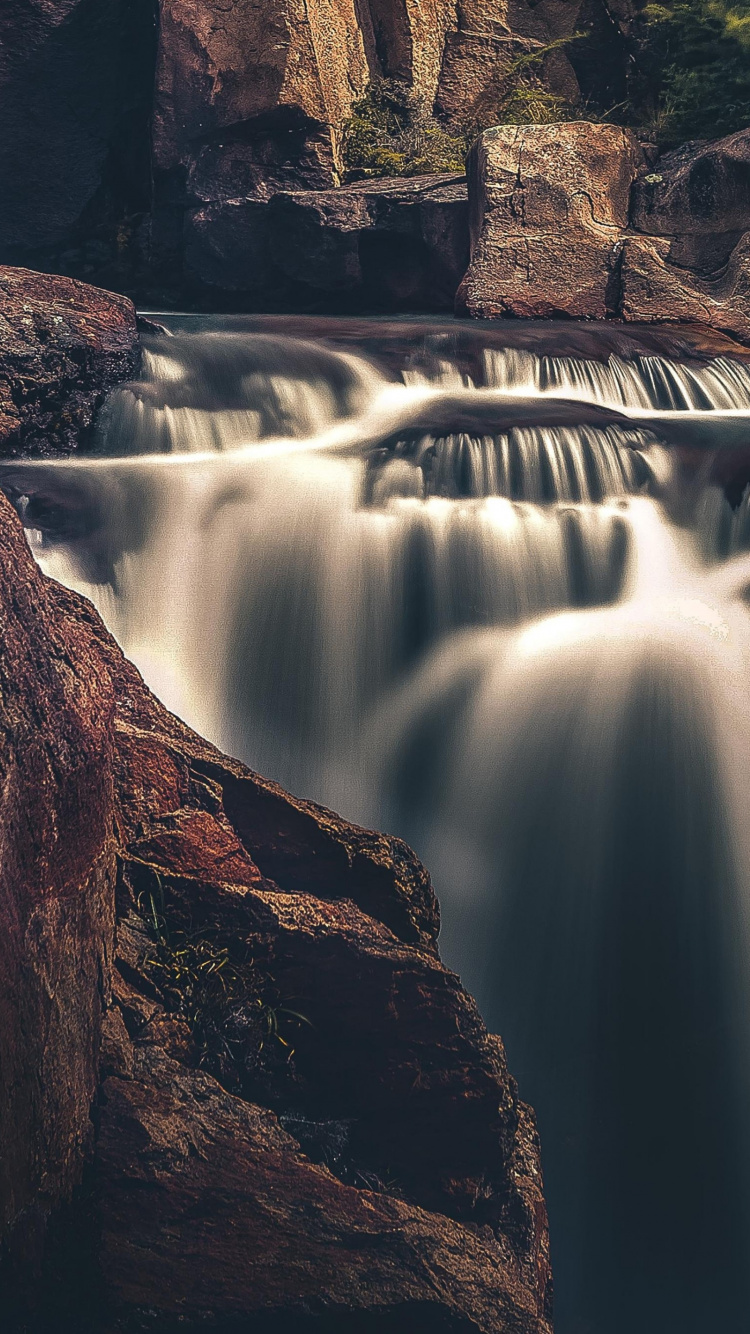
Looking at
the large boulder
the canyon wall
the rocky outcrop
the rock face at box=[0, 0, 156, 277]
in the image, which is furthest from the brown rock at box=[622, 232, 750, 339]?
the canyon wall

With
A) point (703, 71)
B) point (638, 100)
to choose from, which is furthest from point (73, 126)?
point (703, 71)

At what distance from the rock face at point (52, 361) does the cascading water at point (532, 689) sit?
0.71 ft

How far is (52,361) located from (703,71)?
804 centimetres

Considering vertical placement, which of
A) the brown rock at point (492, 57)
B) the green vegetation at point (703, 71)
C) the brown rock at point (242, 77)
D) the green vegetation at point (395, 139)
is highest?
the brown rock at point (492, 57)

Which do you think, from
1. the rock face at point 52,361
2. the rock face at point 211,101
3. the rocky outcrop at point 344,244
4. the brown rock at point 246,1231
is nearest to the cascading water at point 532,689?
the rock face at point 52,361

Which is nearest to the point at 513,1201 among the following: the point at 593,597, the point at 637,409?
the point at 593,597

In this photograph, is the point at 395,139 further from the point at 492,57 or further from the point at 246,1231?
the point at 246,1231

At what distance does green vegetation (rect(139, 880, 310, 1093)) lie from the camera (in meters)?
2.97

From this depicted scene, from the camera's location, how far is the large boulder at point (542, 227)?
30.9 ft

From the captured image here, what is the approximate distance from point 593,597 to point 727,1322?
9.82 ft

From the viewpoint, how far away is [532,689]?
4.56 metres

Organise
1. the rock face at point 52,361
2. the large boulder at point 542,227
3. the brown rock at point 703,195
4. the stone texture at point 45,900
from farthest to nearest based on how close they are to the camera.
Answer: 1. the brown rock at point 703,195
2. the large boulder at point 542,227
3. the rock face at point 52,361
4. the stone texture at point 45,900

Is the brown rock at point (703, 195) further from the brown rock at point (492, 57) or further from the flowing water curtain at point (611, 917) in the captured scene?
the flowing water curtain at point (611, 917)

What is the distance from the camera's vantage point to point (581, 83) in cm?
1266
